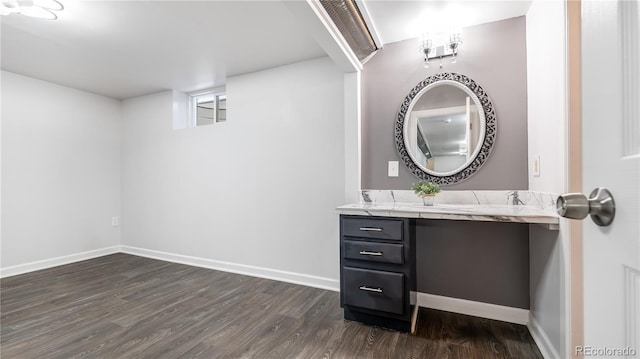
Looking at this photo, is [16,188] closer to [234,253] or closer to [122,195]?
[122,195]

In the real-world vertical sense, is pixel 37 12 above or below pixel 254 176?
above

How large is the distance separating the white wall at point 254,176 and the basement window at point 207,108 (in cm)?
27

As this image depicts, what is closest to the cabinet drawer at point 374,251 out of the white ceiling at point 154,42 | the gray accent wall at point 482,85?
the gray accent wall at point 482,85

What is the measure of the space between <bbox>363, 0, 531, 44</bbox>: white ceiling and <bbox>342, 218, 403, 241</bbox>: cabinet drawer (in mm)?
1507

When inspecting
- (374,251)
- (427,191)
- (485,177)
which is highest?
(485,177)

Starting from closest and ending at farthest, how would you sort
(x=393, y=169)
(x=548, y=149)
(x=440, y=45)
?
(x=548, y=149) < (x=440, y=45) < (x=393, y=169)

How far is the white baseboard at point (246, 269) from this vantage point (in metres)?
2.77

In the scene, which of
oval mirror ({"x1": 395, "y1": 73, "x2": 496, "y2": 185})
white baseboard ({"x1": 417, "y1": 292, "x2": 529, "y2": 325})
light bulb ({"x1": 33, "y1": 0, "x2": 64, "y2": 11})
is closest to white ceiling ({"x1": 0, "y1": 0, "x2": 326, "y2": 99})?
Result: light bulb ({"x1": 33, "y1": 0, "x2": 64, "y2": 11})

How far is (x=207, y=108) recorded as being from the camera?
393cm

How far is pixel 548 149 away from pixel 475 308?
129 centimetres

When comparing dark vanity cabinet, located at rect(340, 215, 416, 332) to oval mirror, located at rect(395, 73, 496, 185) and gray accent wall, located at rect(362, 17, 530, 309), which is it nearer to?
gray accent wall, located at rect(362, 17, 530, 309)

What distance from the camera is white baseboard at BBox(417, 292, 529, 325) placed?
6.61 ft

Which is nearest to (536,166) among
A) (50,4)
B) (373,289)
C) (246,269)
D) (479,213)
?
(479,213)

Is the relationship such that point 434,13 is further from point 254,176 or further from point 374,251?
point 254,176
